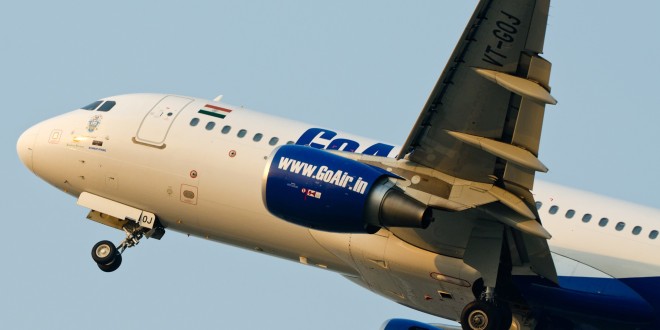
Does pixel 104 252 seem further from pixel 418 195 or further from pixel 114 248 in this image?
pixel 418 195

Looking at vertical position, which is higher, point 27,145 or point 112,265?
point 27,145

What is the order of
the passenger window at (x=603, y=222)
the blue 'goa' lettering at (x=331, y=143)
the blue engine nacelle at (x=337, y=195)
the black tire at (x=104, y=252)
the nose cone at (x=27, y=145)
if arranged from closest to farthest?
the blue engine nacelle at (x=337, y=195) → the passenger window at (x=603, y=222) → the blue 'goa' lettering at (x=331, y=143) → the black tire at (x=104, y=252) → the nose cone at (x=27, y=145)

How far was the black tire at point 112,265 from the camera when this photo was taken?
28.7 m

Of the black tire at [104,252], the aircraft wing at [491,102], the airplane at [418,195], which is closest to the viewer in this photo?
the aircraft wing at [491,102]

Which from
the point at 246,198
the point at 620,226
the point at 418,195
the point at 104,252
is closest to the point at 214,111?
the point at 246,198

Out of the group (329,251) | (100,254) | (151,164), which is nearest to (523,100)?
(329,251)

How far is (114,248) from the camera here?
28703mm

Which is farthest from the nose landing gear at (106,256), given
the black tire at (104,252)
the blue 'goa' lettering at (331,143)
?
the blue 'goa' lettering at (331,143)

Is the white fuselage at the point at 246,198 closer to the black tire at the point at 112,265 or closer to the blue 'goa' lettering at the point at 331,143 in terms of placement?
the blue 'goa' lettering at the point at 331,143

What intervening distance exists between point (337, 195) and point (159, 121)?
6.95 m

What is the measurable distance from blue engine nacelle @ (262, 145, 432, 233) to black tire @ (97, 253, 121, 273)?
268 inches

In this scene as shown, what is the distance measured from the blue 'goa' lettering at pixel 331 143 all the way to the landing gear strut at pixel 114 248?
4163 mm

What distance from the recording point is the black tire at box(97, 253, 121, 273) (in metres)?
28.7

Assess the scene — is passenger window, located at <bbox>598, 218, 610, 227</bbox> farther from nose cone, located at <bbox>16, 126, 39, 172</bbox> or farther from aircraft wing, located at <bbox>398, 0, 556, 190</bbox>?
nose cone, located at <bbox>16, 126, 39, 172</bbox>
